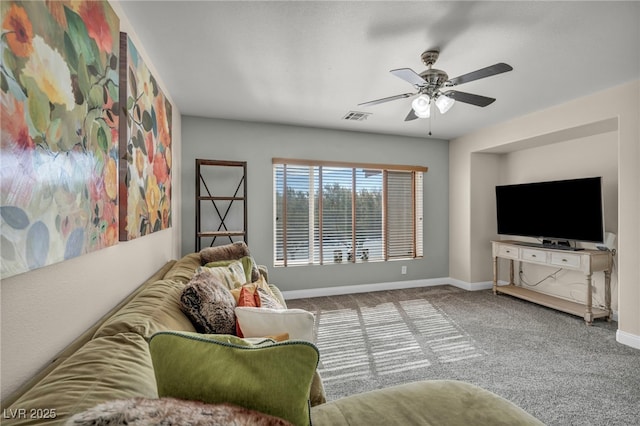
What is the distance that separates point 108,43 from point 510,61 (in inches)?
109

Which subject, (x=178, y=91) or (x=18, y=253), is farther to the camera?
(x=178, y=91)

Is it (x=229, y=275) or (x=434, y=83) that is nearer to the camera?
(x=229, y=275)

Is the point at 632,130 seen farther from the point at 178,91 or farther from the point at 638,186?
the point at 178,91

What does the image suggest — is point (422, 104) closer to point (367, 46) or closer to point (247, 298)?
point (367, 46)

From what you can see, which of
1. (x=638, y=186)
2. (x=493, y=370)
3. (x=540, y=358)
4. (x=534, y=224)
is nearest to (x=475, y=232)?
(x=534, y=224)

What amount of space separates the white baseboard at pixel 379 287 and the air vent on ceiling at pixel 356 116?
2.44 m

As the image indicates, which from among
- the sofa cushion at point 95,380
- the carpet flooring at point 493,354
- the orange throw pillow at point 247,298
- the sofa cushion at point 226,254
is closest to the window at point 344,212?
the carpet flooring at point 493,354

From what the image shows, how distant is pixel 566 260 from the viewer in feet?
11.2

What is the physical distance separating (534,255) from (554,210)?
0.62 metres

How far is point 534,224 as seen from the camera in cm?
389

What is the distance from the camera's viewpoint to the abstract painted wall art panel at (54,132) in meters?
0.75

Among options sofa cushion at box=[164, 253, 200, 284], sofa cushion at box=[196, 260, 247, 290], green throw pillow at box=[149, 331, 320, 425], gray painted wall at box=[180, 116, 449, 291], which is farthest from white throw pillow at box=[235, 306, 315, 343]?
gray painted wall at box=[180, 116, 449, 291]

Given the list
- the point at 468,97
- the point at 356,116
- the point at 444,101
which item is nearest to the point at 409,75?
the point at 444,101

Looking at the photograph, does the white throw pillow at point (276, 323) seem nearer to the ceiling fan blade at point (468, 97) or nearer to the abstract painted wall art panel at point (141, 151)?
the abstract painted wall art panel at point (141, 151)
